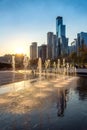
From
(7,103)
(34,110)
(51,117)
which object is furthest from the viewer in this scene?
(7,103)

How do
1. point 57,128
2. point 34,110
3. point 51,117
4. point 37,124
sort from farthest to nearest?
point 34,110, point 51,117, point 37,124, point 57,128

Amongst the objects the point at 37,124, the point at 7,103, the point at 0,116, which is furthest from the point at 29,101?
the point at 37,124

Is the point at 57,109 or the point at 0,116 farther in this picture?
the point at 57,109

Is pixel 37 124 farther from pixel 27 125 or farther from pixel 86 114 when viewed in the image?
pixel 86 114

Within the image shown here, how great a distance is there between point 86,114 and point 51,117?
1.46m

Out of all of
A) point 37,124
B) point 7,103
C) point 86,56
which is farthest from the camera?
point 86,56

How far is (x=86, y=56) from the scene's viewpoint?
3273 inches

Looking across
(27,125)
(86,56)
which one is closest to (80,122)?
(27,125)

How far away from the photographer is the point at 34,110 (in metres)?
11.2

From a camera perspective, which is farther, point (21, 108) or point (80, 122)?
point (21, 108)

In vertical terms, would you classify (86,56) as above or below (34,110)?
above

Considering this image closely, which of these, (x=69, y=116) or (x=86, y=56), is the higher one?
(x=86, y=56)

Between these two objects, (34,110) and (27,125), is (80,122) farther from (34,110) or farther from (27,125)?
(34,110)

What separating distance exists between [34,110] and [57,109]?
957 millimetres
